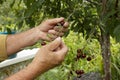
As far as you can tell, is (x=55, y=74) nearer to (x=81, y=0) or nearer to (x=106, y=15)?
(x=81, y=0)

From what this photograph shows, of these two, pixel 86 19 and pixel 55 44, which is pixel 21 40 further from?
pixel 55 44

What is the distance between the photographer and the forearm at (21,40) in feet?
6.48

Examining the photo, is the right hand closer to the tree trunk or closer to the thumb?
the thumb

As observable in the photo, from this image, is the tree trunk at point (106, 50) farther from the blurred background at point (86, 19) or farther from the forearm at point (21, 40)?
the forearm at point (21, 40)

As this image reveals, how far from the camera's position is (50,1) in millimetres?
1963

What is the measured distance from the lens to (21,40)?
2.07 metres

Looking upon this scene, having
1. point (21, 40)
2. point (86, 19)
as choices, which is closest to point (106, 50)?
point (86, 19)

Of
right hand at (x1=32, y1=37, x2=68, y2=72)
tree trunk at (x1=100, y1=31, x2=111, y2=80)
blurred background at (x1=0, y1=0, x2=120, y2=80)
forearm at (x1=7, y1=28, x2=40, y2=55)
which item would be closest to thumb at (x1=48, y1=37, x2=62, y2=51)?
right hand at (x1=32, y1=37, x2=68, y2=72)

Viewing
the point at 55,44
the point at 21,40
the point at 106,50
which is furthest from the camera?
the point at 21,40

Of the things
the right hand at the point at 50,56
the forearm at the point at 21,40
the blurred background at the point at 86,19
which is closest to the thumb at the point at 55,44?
the right hand at the point at 50,56

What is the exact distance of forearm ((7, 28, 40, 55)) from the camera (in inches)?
77.7

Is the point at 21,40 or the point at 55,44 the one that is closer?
the point at 55,44

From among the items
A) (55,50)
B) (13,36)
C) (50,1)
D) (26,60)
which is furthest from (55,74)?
(55,50)

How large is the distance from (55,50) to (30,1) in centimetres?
36
